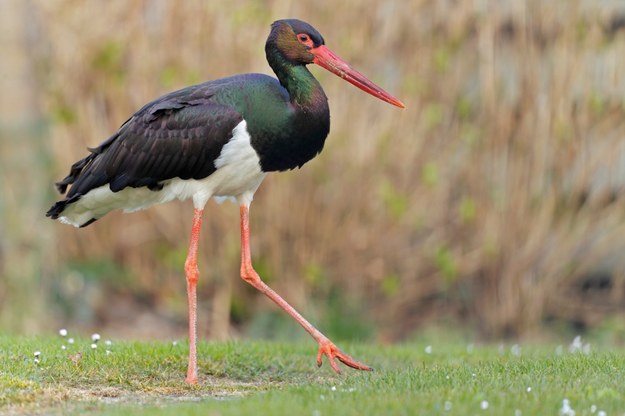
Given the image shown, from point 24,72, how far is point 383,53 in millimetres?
4083

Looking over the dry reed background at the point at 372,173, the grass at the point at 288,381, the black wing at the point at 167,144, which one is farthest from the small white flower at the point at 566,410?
the dry reed background at the point at 372,173

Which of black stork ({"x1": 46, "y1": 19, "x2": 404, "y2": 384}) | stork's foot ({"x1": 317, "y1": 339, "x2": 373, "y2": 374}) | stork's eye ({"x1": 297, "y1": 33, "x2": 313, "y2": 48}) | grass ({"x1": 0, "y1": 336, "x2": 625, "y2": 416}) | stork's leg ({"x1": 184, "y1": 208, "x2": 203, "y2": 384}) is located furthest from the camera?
stork's eye ({"x1": 297, "y1": 33, "x2": 313, "y2": 48})

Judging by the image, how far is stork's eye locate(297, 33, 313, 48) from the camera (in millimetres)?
7875

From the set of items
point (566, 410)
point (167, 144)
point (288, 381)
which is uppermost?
point (167, 144)

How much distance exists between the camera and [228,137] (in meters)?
7.58

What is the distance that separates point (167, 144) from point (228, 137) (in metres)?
0.43

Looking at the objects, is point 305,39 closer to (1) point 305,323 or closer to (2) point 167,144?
(2) point 167,144

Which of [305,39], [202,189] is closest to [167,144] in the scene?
[202,189]

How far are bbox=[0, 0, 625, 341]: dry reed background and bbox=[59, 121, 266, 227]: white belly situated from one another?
4074 millimetres

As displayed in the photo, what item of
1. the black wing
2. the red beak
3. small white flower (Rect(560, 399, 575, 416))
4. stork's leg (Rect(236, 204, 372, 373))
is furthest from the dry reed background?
small white flower (Rect(560, 399, 575, 416))

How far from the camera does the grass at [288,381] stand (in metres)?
5.88

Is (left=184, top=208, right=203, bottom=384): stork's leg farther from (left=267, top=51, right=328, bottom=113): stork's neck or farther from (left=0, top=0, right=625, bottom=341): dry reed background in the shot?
(left=0, top=0, right=625, bottom=341): dry reed background

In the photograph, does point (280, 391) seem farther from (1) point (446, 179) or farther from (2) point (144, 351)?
(1) point (446, 179)

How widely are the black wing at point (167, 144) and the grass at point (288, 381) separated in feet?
3.91
